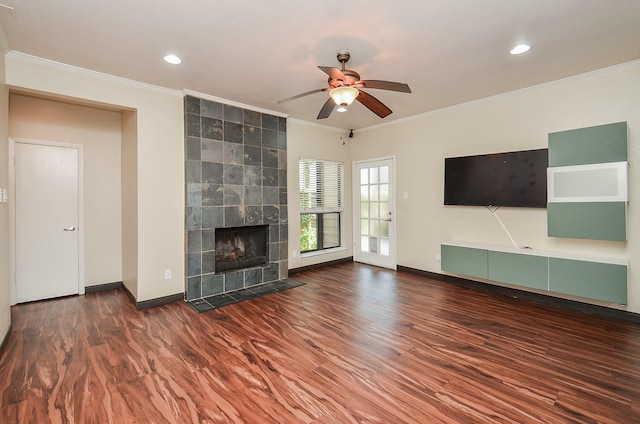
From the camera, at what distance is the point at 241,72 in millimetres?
3303

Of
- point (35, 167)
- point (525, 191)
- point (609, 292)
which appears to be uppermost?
point (35, 167)

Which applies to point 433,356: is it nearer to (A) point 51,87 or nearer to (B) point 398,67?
(B) point 398,67

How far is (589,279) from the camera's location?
320 centimetres

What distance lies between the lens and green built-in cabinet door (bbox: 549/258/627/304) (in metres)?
3.06

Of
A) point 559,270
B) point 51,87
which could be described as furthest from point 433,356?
point 51,87

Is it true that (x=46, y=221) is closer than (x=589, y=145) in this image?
No

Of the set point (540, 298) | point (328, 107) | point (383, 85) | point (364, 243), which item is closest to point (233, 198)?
point (328, 107)

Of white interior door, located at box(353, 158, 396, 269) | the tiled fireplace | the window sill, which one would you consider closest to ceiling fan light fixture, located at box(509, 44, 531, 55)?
white interior door, located at box(353, 158, 396, 269)

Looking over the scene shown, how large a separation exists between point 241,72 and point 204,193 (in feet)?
5.45

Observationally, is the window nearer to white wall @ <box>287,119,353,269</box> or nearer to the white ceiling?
white wall @ <box>287,119,353,269</box>

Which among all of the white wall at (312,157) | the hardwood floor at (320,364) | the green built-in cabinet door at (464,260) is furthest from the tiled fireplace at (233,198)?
the green built-in cabinet door at (464,260)

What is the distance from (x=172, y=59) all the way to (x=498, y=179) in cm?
417

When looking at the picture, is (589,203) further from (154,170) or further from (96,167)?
(96,167)

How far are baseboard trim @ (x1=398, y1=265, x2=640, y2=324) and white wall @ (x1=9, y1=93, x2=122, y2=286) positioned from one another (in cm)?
481
